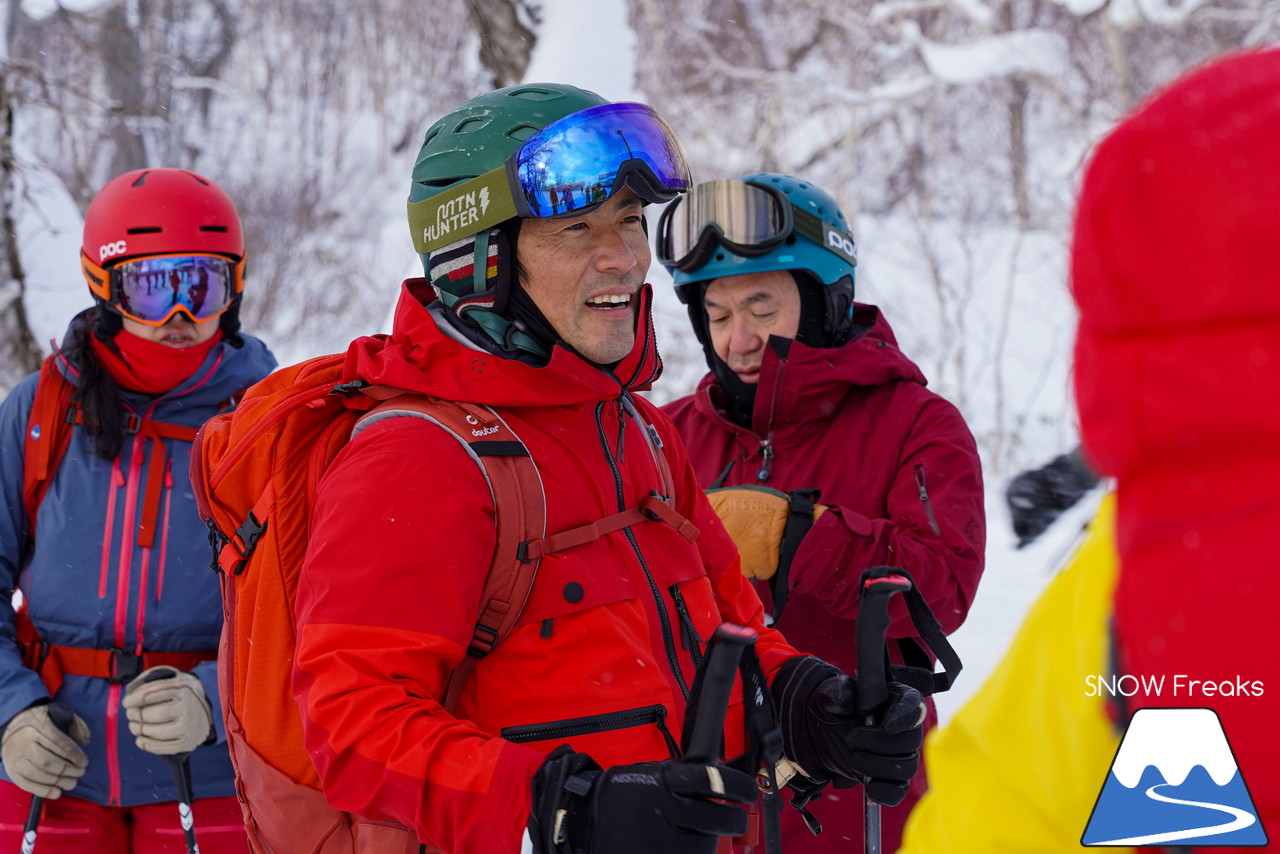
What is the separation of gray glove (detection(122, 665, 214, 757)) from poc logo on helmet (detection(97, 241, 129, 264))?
4.26 ft

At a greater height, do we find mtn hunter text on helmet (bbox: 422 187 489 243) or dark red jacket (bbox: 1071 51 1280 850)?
mtn hunter text on helmet (bbox: 422 187 489 243)

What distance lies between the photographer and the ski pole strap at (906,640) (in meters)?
1.88

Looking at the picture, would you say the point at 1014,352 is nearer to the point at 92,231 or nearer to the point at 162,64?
the point at 92,231

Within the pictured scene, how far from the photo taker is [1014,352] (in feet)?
46.6

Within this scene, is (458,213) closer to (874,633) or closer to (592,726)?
(592,726)

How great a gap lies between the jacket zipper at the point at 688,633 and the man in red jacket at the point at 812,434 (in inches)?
30.2

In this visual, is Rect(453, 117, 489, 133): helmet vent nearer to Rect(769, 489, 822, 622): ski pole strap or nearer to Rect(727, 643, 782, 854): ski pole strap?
Rect(727, 643, 782, 854): ski pole strap

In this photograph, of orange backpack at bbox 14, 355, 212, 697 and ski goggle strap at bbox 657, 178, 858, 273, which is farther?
ski goggle strap at bbox 657, 178, 858, 273

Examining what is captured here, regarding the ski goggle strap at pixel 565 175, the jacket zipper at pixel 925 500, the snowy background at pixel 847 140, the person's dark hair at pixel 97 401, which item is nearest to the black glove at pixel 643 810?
the ski goggle strap at pixel 565 175

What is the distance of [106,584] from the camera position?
117 inches

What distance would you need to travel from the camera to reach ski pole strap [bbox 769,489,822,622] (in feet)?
8.90

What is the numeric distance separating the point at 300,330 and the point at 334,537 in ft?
51.3

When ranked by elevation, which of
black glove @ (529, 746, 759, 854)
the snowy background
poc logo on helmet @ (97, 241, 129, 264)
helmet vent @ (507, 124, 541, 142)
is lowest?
black glove @ (529, 746, 759, 854)

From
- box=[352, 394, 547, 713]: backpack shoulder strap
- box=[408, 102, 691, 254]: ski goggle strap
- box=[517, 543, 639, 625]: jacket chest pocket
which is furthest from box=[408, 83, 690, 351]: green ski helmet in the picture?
box=[517, 543, 639, 625]: jacket chest pocket
